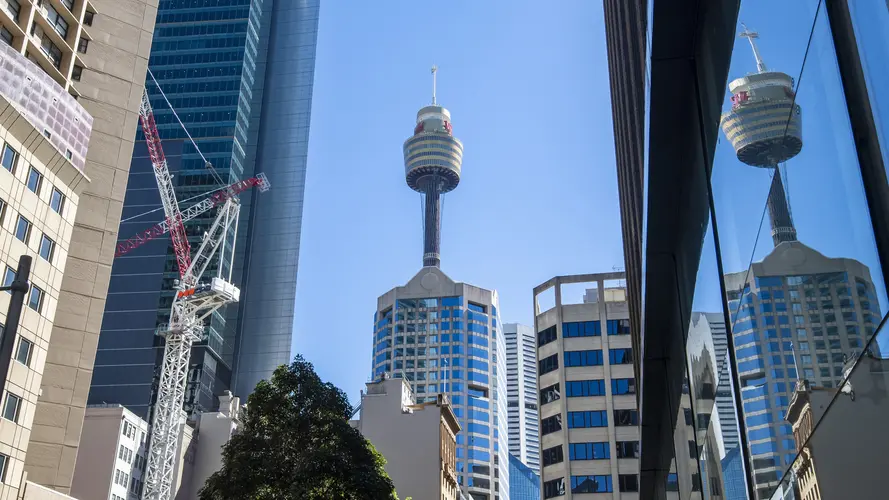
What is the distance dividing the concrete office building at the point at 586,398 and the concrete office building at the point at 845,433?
8012cm

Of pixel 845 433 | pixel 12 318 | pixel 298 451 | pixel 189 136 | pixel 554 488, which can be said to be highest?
pixel 189 136

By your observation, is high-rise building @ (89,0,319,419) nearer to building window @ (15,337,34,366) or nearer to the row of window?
the row of window

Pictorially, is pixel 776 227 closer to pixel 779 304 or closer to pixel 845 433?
pixel 779 304

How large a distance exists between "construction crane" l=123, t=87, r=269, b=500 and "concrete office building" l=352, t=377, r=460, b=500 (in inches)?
1206

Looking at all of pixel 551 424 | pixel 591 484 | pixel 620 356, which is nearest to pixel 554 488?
pixel 591 484

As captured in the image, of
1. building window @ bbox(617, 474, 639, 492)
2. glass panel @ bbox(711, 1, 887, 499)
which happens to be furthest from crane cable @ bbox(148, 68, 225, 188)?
glass panel @ bbox(711, 1, 887, 499)

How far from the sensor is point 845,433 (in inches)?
265

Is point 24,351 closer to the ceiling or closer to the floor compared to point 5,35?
closer to the floor

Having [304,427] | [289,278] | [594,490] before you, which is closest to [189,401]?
[289,278]

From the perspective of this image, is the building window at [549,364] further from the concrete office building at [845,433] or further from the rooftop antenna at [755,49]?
the concrete office building at [845,433]

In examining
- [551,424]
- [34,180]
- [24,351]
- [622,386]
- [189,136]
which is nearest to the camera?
[24,351]

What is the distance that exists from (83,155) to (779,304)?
55.1 metres

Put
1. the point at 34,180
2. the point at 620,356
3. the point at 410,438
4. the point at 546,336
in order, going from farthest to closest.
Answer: the point at 546,336, the point at 410,438, the point at 620,356, the point at 34,180

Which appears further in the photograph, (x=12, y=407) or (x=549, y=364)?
(x=549, y=364)
